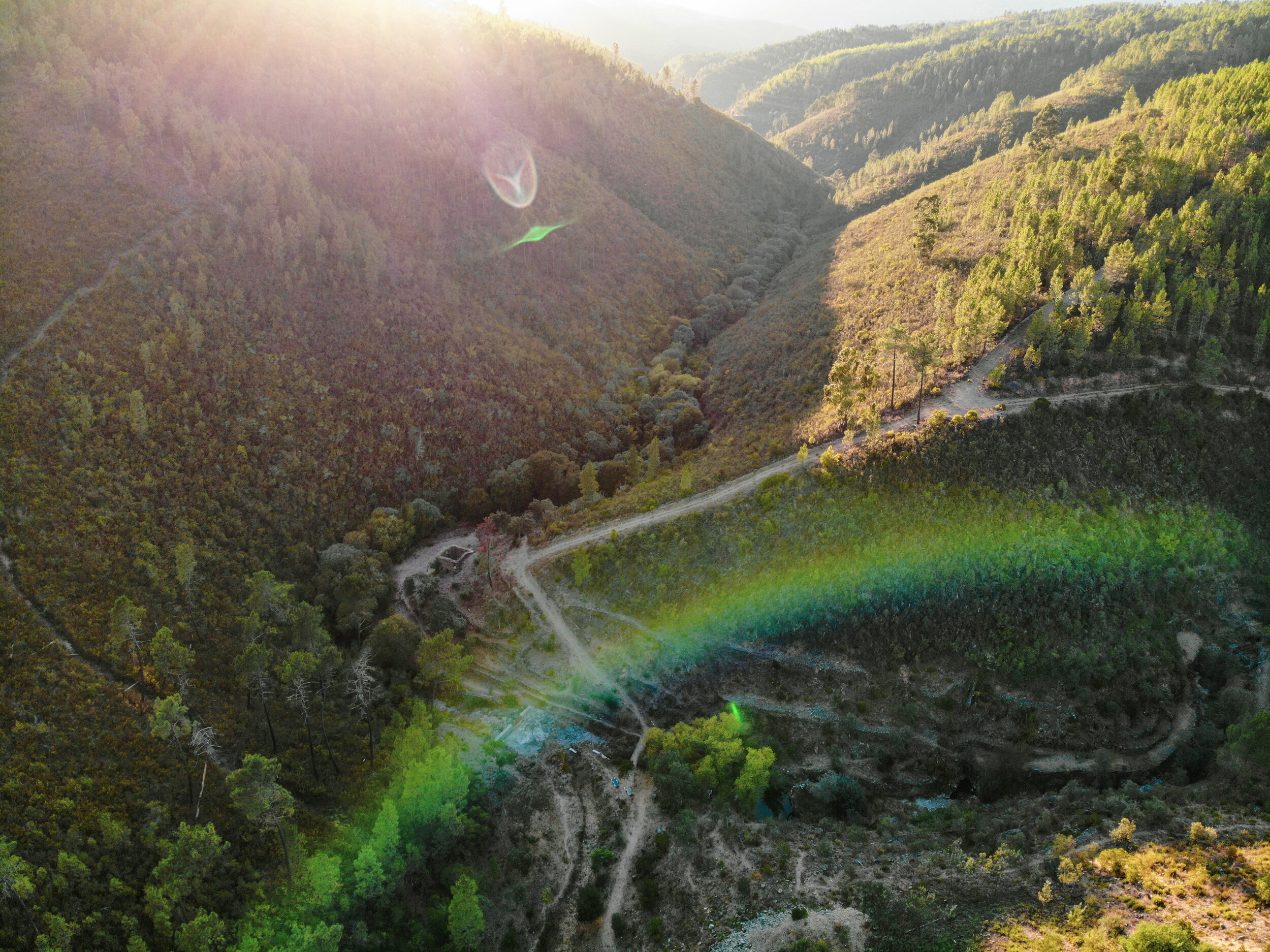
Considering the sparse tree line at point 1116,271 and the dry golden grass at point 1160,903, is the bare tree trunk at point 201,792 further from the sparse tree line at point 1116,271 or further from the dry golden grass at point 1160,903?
the sparse tree line at point 1116,271

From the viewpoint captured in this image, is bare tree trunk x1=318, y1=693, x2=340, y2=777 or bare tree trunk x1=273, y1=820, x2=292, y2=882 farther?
bare tree trunk x1=318, y1=693, x2=340, y2=777

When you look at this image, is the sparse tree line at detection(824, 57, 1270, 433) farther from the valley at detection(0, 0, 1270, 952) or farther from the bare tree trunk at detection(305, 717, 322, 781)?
the bare tree trunk at detection(305, 717, 322, 781)

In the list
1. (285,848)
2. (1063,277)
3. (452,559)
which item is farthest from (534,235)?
(285,848)

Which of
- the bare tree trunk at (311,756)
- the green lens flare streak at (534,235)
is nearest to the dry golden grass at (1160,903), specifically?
the bare tree trunk at (311,756)

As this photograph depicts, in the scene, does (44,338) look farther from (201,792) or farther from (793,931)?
(793,931)

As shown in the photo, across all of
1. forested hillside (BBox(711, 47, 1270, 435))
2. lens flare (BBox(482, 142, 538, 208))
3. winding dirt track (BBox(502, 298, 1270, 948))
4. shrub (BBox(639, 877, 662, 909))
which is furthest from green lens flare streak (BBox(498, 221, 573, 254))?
shrub (BBox(639, 877, 662, 909))

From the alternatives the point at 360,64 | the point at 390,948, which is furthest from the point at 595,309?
the point at 390,948
